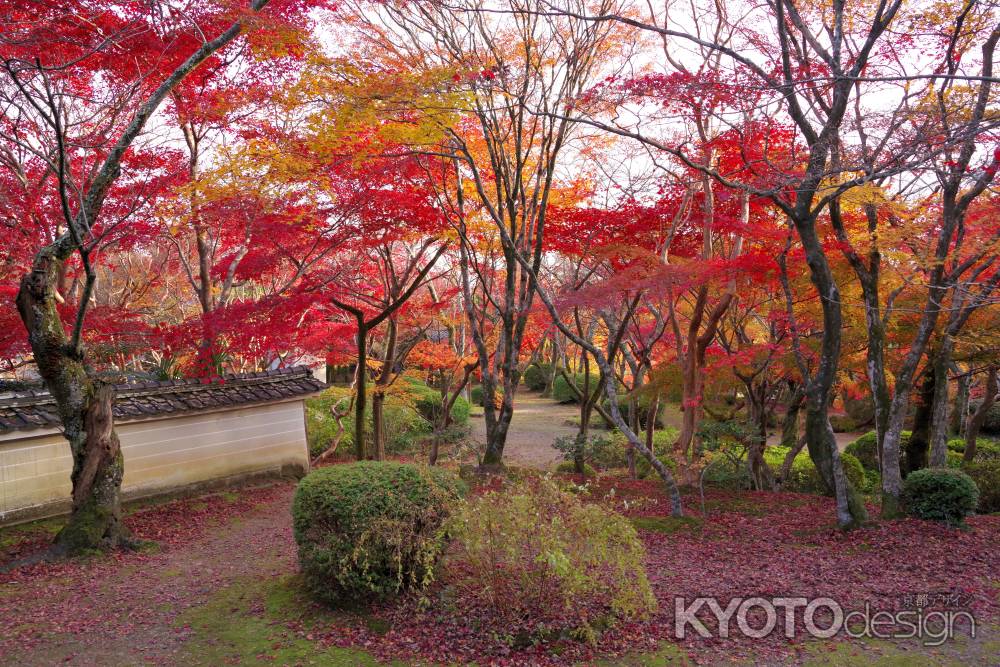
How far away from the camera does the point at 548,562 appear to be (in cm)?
445

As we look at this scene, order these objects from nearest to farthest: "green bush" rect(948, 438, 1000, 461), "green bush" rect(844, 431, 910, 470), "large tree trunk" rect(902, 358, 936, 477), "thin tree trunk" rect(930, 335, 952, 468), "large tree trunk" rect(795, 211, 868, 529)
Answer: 1. "large tree trunk" rect(795, 211, 868, 529)
2. "thin tree trunk" rect(930, 335, 952, 468)
3. "large tree trunk" rect(902, 358, 936, 477)
4. "green bush" rect(948, 438, 1000, 461)
5. "green bush" rect(844, 431, 910, 470)

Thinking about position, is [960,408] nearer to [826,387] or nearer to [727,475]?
[727,475]

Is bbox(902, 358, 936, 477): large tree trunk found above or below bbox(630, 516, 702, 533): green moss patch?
above

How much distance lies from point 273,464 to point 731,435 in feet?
24.7

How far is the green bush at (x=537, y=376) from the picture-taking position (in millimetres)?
30984

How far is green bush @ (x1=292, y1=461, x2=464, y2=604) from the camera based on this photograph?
16.1ft

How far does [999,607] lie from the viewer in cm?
494

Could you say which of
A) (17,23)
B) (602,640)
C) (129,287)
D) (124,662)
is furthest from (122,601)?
(129,287)

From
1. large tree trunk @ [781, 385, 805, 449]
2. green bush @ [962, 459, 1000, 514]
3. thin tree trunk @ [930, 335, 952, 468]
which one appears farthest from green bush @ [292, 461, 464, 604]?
green bush @ [962, 459, 1000, 514]

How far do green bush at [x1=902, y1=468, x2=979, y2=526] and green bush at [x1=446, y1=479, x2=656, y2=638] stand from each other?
434cm

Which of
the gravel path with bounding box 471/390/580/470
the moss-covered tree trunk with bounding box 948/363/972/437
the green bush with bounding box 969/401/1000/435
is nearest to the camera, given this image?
the moss-covered tree trunk with bounding box 948/363/972/437

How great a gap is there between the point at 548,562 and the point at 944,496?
5147 mm

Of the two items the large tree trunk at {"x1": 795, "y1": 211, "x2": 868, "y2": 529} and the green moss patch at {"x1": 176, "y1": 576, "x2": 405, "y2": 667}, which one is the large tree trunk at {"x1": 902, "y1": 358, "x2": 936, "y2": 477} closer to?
the large tree trunk at {"x1": 795, "y1": 211, "x2": 868, "y2": 529}

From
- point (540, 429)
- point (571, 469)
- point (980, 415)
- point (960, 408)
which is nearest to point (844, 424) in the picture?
point (960, 408)
